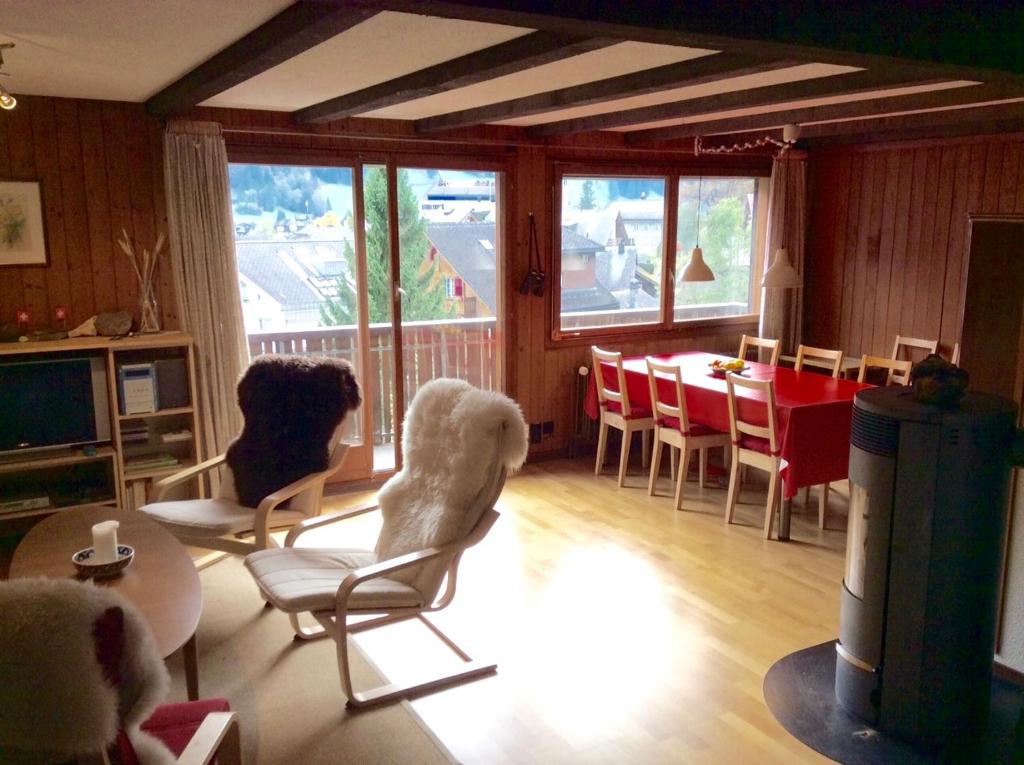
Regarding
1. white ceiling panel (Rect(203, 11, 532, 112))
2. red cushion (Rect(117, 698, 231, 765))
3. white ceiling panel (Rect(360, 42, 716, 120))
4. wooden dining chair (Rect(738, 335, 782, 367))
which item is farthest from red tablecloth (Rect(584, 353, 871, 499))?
red cushion (Rect(117, 698, 231, 765))

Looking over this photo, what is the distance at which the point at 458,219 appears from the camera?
18.4 ft

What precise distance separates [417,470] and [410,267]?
2302mm

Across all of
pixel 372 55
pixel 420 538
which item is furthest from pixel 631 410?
pixel 372 55

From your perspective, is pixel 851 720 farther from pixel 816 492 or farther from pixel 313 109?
pixel 313 109

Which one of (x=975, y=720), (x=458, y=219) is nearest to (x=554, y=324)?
(x=458, y=219)

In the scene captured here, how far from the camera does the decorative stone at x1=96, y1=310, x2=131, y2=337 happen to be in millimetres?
4273

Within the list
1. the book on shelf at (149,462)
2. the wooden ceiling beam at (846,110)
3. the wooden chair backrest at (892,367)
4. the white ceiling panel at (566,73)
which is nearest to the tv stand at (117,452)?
the book on shelf at (149,462)

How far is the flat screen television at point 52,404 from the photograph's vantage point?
4.04m

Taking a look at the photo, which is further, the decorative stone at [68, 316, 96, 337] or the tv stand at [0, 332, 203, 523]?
the decorative stone at [68, 316, 96, 337]

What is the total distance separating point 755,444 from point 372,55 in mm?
2912

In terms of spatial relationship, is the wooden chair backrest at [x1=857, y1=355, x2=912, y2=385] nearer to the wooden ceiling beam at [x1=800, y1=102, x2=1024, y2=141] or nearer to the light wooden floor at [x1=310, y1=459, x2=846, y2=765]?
the light wooden floor at [x1=310, y1=459, x2=846, y2=765]

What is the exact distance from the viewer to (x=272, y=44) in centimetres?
249

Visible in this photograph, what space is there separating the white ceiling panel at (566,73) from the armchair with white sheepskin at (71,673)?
2.04m

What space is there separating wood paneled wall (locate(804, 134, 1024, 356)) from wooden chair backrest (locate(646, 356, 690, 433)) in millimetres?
2062
